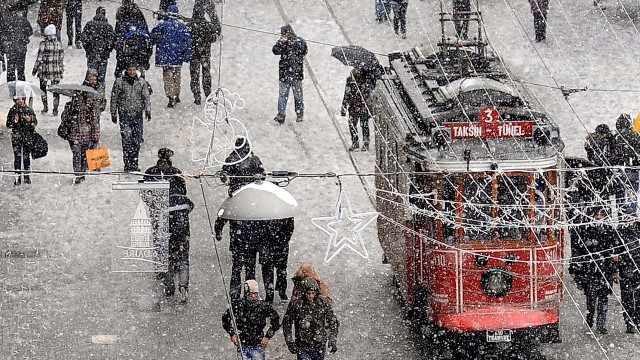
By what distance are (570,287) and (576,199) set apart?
168 centimetres

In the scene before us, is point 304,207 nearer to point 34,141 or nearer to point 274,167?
point 274,167

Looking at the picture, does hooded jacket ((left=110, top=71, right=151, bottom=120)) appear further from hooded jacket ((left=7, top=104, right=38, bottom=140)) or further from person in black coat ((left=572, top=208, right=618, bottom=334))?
person in black coat ((left=572, top=208, right=618, bottom=334))

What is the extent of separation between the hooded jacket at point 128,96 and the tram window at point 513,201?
741cm

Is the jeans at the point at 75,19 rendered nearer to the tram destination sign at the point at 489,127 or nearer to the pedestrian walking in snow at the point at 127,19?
the pedestrian walking in snow at the point at 127,19

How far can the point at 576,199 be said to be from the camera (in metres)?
17.5

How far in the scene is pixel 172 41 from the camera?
23.7 metres

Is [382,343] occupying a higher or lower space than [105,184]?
lower

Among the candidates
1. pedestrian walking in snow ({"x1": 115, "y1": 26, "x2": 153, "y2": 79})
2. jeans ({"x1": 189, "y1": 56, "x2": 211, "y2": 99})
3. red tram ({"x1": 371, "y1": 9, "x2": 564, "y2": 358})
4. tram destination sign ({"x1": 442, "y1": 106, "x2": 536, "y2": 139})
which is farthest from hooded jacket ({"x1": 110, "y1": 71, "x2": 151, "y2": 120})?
tram destination sign ({"x1": 442, "y1": 106, "x2": 536, "y2": 139})

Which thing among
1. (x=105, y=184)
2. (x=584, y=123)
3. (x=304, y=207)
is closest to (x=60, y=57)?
A: (x=105, y=184)

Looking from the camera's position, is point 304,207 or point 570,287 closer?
point 570,287

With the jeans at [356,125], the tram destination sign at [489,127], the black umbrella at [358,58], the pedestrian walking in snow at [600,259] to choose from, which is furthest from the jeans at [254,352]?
the jeans at [356,125]

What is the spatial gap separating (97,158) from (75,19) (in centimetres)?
728

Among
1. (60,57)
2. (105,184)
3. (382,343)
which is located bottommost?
(382,343)

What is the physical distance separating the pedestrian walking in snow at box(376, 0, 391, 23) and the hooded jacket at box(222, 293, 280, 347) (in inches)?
569
